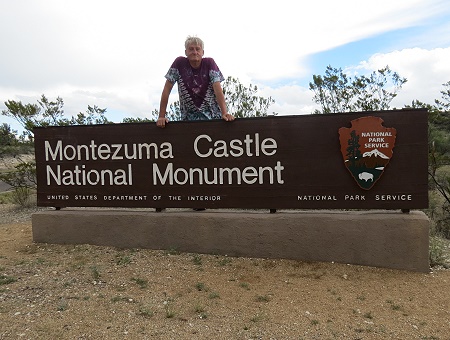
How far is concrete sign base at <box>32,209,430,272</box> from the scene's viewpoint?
170 inches

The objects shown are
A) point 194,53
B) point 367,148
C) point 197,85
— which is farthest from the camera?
point 197,85

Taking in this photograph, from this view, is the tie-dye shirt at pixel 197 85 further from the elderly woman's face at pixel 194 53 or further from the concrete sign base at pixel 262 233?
the concrete sign base at pixel 262 233

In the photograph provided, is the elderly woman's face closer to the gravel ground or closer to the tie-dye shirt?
the tie-dye shirt

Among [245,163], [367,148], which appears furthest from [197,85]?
[367,148]

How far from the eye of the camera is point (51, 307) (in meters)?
→ 3.41

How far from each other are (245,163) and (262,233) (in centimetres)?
85

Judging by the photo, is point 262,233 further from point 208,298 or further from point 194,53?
point 194,53

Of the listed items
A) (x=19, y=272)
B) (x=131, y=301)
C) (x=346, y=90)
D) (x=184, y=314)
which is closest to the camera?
(x=184, y=314)

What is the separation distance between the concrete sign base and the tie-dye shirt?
4.29ft

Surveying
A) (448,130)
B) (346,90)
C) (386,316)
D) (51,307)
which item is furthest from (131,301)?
(448,130)

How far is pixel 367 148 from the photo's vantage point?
4414 mm

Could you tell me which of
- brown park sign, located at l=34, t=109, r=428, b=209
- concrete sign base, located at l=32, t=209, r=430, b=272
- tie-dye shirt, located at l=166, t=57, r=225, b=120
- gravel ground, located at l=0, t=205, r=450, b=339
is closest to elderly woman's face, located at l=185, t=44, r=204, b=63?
tie-dye shirt, located at l=166, t=57, r=225, b=120

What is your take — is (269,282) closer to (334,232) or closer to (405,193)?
(334,232)

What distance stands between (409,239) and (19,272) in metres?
4.17
